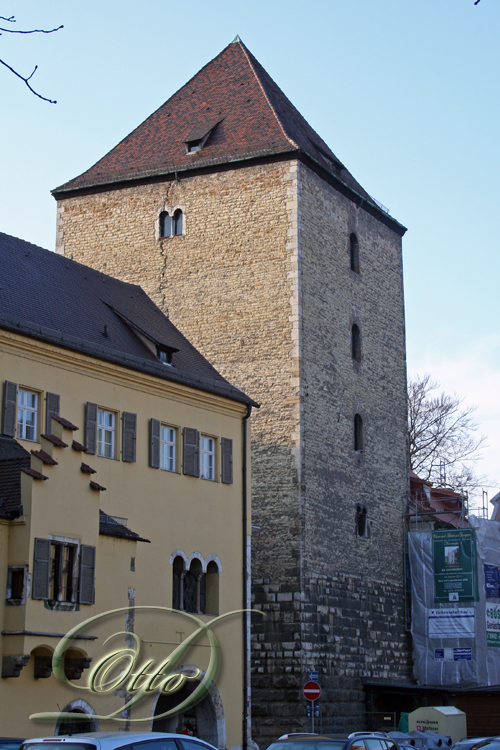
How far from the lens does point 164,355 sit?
26578mm

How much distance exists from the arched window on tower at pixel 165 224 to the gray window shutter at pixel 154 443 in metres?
10.6

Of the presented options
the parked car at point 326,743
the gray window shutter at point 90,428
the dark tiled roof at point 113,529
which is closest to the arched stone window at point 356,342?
the gray window shutter at point 90,428

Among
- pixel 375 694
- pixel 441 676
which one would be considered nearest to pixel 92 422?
pixel 375 694

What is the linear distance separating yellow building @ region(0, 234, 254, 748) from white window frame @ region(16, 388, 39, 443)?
3 centimetres

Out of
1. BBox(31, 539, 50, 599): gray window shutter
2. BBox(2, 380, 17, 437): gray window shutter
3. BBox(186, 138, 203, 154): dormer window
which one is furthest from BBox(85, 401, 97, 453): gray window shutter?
BBox(186, 138, 203, 154): dormer window

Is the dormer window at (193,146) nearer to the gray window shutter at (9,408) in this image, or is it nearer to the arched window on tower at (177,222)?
the arched window on tower at (177,222)

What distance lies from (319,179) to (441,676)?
48.4ft

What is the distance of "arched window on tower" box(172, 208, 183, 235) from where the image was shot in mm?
33688

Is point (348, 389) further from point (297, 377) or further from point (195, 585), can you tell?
point (195, 585)

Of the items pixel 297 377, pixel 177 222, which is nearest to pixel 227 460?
pixel 297 377

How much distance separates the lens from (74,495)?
19.3 metres

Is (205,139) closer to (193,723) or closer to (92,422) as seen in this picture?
(92,422)

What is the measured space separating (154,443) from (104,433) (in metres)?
1.42

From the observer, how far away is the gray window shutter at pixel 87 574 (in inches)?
759
